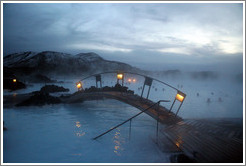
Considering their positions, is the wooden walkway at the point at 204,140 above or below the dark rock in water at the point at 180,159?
above

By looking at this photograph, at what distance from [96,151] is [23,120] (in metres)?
9.41

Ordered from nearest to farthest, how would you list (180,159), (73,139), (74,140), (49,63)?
(180,159), (74,140), (73,139), (49,63)

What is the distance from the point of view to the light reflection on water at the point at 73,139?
862cm

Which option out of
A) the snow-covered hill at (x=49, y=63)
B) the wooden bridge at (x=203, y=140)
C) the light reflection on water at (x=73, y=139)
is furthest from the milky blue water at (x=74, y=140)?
the snow-covered hill at (x=49, y=63)

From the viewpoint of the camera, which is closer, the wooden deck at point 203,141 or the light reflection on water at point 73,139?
the wooden deck at point 203,141

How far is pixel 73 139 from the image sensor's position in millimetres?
11188

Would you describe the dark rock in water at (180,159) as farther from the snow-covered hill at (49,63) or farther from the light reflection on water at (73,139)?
the snow-covered hill at (49,63)

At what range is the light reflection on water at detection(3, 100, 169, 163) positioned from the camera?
862cm

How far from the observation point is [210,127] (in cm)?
1016

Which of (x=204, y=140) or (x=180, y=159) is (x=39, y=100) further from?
(x=204, y=140)

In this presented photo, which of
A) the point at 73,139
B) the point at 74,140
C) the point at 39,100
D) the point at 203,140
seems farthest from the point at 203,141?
the point at 39,100

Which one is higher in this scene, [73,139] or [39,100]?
[39,100]

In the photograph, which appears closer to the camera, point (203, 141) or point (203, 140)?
point (203, 141)

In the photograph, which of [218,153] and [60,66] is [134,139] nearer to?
[218,153]
